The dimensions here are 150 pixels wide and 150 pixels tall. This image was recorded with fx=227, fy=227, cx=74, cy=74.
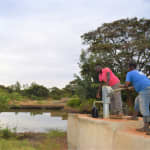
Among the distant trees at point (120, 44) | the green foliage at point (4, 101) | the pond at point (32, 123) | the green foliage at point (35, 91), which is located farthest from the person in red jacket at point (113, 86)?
the green foliage at point (35, 91)

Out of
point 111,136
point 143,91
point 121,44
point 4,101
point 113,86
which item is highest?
point 121,44

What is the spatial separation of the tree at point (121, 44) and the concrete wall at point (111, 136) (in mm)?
11713

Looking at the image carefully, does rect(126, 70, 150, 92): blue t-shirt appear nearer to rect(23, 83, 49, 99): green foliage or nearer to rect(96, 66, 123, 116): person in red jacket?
rect(96, 66, 123, 116): person in red jacket

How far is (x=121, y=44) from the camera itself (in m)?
18.5

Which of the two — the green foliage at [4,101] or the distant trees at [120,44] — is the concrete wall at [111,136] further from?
the distant trees at [120,44]

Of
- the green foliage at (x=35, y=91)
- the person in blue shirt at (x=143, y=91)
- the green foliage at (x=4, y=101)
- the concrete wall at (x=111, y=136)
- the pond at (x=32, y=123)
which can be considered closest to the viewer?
the concrete wall at (x=111, y=136)

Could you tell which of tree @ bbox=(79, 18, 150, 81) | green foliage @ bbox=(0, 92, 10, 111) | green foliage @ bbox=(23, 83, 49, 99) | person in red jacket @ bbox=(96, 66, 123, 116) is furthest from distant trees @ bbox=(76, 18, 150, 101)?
green foliage @ bbox=(23, 83, 49, 99)

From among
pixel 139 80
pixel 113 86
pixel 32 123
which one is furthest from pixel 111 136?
pixel 32 123

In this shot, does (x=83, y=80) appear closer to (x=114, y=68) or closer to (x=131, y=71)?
(x=114, y=68)

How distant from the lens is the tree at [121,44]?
697 inches

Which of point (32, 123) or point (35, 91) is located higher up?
point (35, 91)

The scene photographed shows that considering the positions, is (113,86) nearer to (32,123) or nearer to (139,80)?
(139,80)

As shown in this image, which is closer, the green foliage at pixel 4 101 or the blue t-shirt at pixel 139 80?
the blue t-shirt at pixel 139 80

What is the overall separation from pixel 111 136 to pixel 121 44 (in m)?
15.0
